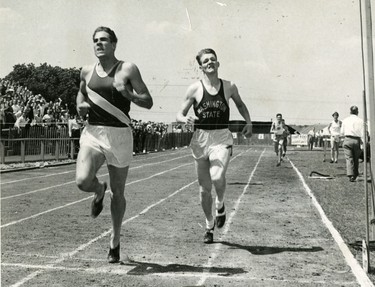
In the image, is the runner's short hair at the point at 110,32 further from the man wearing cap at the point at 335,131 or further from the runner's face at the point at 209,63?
the man wearing cap at the point at 335,131

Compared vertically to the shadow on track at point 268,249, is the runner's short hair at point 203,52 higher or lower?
higher

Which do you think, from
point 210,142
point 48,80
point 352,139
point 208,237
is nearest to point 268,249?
point 208,237

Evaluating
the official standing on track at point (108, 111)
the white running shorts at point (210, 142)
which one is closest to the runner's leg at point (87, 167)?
the official standing on track at point (108, 111)

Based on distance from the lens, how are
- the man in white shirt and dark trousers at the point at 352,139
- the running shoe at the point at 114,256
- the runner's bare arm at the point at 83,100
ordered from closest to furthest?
the runner's bare arm at the point at 83,100 → the running shoe at the point at 114,256 → the man in white shirt and dark trousers at the point at 352,139

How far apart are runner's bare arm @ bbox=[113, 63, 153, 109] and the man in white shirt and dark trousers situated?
1081 cm

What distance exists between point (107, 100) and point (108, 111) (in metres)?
0.11

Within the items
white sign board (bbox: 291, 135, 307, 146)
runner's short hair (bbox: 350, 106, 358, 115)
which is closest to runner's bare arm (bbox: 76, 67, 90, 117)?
runner's short hair (bbox: 350, 106, 358, 115)

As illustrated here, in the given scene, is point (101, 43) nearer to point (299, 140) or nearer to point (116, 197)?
point (116, 197)

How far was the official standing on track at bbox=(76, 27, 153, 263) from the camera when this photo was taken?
18.1 feet

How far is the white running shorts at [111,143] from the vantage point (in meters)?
5.62

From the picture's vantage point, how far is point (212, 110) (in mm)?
6855

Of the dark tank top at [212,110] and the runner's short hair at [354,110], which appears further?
the runner's short hair at [354,110]

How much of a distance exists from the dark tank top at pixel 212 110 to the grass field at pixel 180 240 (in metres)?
1.42

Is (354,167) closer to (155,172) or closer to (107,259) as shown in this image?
(155,172)
